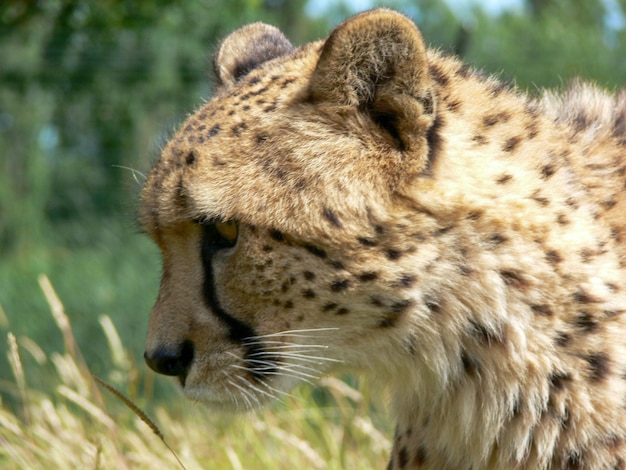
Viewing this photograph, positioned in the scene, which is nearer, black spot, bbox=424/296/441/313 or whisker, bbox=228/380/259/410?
black spot, bbox=424/296/441/313

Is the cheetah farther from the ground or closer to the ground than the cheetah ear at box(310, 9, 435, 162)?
closer to the ground

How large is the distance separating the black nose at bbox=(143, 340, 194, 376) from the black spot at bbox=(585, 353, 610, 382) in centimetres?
90

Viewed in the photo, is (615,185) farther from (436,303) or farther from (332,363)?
(332,363)

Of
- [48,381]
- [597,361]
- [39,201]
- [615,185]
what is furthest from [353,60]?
[39,201]

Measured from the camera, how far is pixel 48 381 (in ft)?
16.1

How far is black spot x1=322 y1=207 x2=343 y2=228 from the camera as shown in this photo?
214 cm

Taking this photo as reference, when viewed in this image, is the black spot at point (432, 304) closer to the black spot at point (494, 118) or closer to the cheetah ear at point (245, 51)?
the black spot at point (494, 118)

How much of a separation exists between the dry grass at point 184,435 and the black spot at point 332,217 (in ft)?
3.38

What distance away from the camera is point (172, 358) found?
2238 mm

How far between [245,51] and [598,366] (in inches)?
52.0

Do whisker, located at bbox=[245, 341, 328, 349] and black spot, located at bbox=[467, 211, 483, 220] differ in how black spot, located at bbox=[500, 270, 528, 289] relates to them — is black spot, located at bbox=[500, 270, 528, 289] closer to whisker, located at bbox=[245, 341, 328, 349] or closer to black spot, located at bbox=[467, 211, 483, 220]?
black spot, located at bbox=[467, 211, 483, 220]

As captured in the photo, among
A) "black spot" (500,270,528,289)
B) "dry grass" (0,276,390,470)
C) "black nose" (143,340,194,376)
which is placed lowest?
"dry grass" (0,276,390,470)

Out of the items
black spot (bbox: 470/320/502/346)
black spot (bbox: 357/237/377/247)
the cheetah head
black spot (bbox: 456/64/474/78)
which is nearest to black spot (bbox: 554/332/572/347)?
black spot (bbox: 470/320/502/346)

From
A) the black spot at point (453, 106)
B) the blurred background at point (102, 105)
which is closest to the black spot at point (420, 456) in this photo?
the black spot at point (453, 106)
